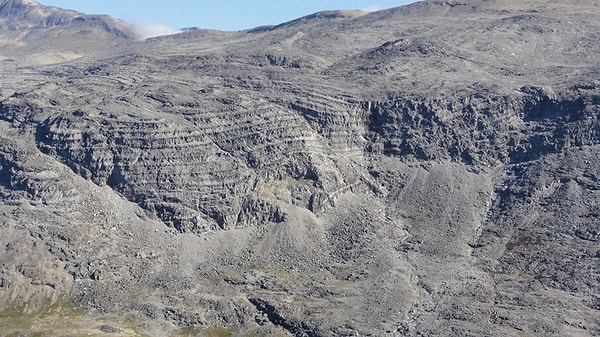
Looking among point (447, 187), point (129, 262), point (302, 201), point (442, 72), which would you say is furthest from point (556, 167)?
point (129, 262)

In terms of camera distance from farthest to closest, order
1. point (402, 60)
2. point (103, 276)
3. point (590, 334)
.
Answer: point (402, 60) → point (103, 276) → point (590, 334)

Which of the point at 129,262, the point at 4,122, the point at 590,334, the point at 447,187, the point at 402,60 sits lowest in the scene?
the point at 590,334

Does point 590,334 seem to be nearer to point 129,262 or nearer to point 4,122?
point 129,262

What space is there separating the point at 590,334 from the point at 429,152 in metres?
41.7

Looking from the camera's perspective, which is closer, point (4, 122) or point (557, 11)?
point (4, 122)

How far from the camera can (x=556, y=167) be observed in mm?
103438

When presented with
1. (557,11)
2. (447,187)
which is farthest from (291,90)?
(557,11)

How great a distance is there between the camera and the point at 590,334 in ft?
250

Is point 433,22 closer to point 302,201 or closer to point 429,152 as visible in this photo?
point 429,152

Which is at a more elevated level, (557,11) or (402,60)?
(557,11)

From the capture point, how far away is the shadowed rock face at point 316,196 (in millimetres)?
84938

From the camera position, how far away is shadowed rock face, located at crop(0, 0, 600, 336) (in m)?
84.9

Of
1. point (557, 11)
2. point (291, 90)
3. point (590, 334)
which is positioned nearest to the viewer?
point (590, 334)

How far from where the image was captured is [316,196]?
4021 inches
